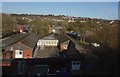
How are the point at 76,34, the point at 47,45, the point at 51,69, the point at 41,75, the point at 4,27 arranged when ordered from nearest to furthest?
the point at 41,75, the point at 51,69, the point at 47,45, the point at 4,27, the point at 76,34

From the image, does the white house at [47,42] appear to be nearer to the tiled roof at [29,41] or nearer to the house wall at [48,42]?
the house wall at [48,42]

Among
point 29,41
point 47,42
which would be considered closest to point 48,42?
point 47,42

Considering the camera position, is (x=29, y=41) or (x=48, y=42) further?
(x=48, y=42)

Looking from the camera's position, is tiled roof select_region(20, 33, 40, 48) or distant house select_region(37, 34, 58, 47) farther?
distant house select_region(37, 34, 58, 47)

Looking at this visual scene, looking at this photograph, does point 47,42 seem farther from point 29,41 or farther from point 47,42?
point 29,41

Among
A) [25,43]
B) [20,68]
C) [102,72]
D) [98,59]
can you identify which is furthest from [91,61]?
[25,43]

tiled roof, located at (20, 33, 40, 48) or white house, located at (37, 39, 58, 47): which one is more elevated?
tiled roof, located at (20, 33, 40, 48)

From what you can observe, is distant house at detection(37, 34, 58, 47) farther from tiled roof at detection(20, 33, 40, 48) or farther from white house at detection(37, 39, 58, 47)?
tiled roof at detection(20, 33, 40, 48)

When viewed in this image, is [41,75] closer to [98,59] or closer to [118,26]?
[98,59]

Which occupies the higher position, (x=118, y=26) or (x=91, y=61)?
(x=118, y=26)

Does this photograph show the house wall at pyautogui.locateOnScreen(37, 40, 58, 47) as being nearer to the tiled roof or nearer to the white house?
the white house

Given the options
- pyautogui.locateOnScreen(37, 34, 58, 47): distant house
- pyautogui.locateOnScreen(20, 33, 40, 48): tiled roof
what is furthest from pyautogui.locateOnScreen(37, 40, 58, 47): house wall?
pyautogui.locateOnScreen(20, 33, 40, 48): tiled roof
